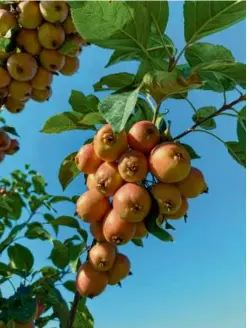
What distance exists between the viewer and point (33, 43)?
8.25 ft

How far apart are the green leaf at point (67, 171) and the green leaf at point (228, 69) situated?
2.57 feet

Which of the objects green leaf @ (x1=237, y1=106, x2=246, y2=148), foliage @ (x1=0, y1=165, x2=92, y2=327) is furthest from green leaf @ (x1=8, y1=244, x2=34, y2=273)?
green leaf @ (x1=237, y1=106, x2=246, y2=148)

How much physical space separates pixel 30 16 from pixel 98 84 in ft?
2.18

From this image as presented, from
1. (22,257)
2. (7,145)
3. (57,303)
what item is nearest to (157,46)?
(7,145)

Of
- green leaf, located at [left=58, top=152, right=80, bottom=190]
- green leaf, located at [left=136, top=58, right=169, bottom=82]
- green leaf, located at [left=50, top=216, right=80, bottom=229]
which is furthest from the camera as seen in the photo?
green leaf, located at [left=50, top=216, right=80, bottom=229]

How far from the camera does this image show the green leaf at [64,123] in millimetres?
2094

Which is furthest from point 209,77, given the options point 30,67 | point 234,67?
point 30,67

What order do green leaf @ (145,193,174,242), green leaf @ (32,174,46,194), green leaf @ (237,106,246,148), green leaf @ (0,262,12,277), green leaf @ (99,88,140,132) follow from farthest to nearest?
green leaf @ (32,174,46,194)
green leaf @ (0,262,12,277)
green leaf @ (237,106,246,148)
green leaf @ (145,193,174,242)
green leaf @ (99,88,140,132)

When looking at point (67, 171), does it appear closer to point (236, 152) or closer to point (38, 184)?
point (236, 152)

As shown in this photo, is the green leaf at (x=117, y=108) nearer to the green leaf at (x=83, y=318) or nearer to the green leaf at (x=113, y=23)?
the green leaf at (x=113, y=23)

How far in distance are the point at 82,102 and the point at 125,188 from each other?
2.32 feet

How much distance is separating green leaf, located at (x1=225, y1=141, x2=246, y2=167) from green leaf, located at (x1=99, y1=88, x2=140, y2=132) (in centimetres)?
67

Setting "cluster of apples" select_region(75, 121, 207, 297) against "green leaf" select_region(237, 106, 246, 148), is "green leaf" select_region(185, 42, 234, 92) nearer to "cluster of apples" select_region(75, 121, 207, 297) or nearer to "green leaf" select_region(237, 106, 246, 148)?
"green leaf" select_region(237, 106, 246, 148)

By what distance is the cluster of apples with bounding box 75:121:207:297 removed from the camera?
1662 mm
